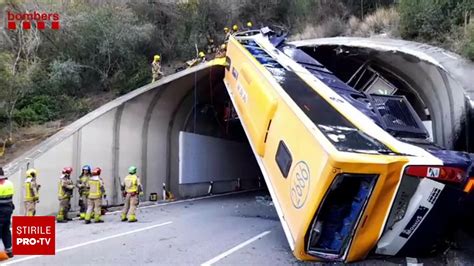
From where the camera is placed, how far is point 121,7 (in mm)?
22891

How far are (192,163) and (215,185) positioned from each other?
273 centimetres

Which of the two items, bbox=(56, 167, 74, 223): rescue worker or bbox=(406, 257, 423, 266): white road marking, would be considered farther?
bbox=(56, 167, 74, 223): rescue worker

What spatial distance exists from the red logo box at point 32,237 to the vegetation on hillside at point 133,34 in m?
6.83

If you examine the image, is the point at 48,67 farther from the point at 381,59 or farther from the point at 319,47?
the point at 381,59

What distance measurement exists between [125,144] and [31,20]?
1015 cm

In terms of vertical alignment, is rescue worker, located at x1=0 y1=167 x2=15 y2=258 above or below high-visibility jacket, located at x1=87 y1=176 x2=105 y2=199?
above

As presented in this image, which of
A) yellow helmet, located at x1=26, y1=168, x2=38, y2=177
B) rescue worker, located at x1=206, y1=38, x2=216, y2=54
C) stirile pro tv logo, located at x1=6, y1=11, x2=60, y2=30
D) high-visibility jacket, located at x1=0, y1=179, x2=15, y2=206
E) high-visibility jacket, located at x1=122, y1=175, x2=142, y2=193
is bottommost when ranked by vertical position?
high-visibility jacket, located at x1=122, y1=175, x2=142, y2=193

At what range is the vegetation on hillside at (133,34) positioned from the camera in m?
14.0

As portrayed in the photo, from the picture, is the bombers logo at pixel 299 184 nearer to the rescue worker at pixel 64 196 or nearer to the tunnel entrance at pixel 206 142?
the rescue worker at pixel 64 196

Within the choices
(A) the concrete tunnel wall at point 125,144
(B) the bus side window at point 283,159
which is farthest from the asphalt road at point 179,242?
(A) the concrete tunnel wall at point 125,144

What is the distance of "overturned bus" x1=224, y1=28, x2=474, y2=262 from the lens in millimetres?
4961

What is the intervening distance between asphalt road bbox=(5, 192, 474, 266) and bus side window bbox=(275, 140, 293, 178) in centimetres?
134

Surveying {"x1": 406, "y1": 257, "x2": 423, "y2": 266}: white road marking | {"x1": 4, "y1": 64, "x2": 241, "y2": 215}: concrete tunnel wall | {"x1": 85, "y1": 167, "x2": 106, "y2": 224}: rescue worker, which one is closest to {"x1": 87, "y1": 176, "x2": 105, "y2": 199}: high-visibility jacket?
{"x1": 85, "y1": 167, "x2": 106, "y2": 224}: rescue worker

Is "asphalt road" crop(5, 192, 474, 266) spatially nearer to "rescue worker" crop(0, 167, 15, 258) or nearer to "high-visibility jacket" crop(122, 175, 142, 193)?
"rescue worker" crop(0, 167, 15, 258)
